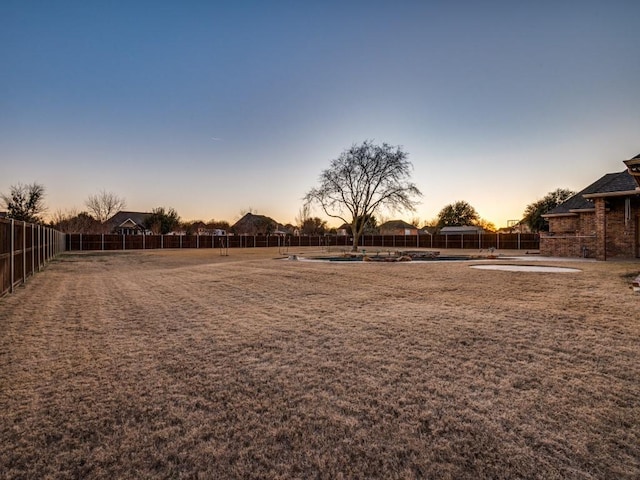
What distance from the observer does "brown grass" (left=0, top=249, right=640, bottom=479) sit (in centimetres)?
191

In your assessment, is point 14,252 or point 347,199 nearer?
point 14,252

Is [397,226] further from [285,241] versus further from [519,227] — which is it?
[285,241]

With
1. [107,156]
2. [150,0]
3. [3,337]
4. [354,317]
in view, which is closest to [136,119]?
[107,156]

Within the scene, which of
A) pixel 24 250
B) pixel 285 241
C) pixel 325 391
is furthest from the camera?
pixel 285 241

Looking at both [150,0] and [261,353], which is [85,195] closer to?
[150,0]

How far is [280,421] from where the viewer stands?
231 cm

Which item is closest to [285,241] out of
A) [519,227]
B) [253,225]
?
[253,225]

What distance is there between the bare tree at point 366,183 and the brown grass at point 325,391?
2155 centimetres

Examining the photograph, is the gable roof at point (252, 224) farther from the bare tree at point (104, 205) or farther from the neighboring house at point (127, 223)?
the bare tree at point (104, 205)

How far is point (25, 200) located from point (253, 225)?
115 ft

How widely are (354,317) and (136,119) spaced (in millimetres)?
18085

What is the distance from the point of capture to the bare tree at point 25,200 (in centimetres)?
3503

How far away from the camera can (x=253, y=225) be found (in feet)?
214

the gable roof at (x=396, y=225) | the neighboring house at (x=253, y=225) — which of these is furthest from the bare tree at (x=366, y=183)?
the gable roof at (x=396, y=225)
